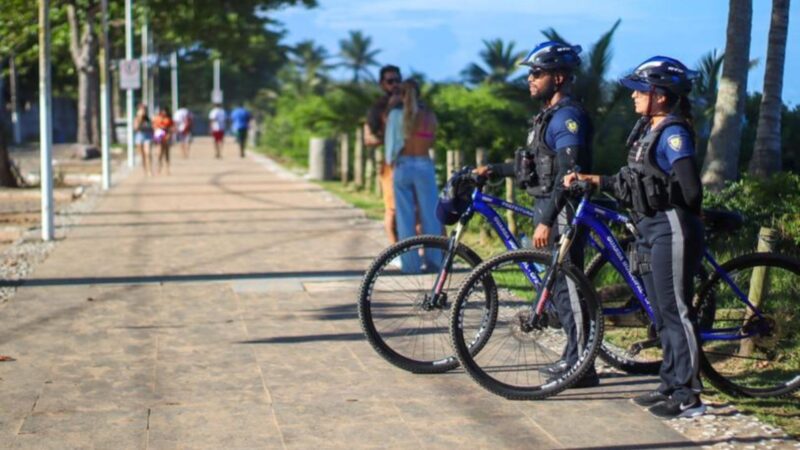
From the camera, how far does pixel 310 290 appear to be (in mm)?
10289

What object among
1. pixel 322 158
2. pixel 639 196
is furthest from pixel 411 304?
pixel 322 158

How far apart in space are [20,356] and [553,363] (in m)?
3.16

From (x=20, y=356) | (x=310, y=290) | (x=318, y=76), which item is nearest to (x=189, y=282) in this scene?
(x=310, y=290)

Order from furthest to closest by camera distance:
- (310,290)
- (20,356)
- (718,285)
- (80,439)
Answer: (310,290) → (20,356) → (718,285) → (80,439)

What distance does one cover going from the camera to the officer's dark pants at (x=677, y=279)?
5844 millimetres

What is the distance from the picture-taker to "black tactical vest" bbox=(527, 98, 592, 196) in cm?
656

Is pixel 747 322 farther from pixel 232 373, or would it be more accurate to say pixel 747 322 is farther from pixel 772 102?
pixel 772 102

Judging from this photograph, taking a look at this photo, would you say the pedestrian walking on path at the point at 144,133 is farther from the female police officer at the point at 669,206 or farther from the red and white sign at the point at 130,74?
the female police officer at the point at 669,206

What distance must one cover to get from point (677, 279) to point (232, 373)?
2549 mm

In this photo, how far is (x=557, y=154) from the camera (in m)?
6.52

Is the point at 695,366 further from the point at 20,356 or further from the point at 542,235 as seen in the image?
the point at 20,356

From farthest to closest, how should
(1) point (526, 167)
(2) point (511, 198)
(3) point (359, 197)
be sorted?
(3) point (359, 197) < (2) point (511, 198) < (1) point (526, 167)

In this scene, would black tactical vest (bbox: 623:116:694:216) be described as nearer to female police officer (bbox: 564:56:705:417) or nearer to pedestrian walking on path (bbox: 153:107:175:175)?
female police officer (bbox: 564:56:705:417)

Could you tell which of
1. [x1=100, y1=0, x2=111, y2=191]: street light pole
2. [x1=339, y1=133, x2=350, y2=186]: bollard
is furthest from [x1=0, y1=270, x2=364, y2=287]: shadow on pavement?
[x1=339, y1=133, x2=350, y2=186]: bollard
